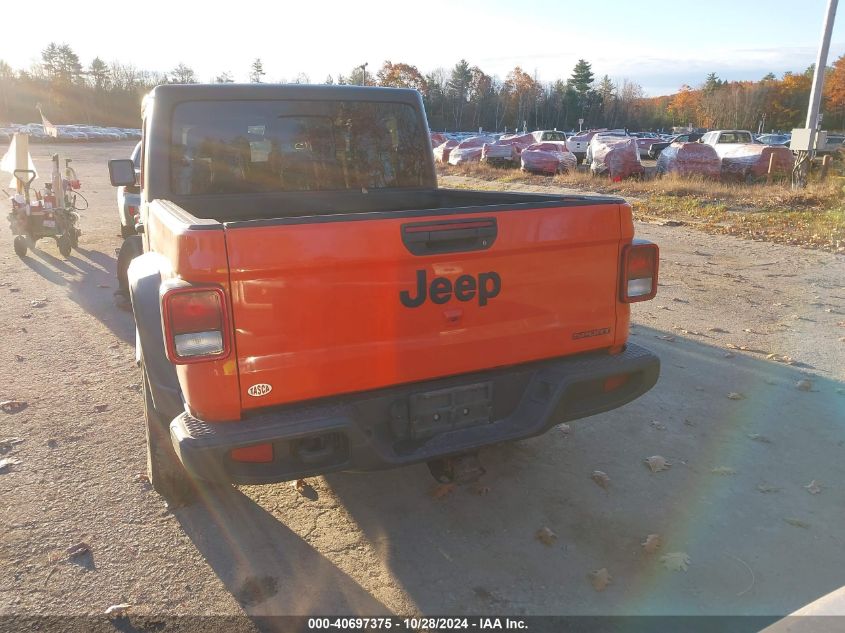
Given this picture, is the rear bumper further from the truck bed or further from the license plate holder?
the truck bed

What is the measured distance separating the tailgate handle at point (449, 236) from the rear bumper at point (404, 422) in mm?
641

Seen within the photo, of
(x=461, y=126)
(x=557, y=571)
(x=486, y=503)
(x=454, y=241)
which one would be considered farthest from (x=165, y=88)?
(x=461, y=126)

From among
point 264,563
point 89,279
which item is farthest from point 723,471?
point 89,279

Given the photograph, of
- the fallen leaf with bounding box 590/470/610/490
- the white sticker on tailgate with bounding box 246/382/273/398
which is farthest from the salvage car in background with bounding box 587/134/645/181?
the white sticker on tailgate with bounding box 246/382/273/398

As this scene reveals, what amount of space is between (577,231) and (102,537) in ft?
9.60

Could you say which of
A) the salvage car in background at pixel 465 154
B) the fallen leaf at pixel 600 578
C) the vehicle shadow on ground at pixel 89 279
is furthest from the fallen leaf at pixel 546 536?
the salvage car in background at pixel 465 154

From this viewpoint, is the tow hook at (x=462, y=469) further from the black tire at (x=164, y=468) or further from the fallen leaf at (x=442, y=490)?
the black tire at (x=164, y=468)

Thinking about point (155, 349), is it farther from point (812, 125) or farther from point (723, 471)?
point (812, 125)

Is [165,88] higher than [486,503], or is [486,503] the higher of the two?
[165,88]

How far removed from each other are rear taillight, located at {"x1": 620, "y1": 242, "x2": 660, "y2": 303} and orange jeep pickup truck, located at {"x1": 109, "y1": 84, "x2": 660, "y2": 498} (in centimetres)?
1

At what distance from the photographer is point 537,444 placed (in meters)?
4.30

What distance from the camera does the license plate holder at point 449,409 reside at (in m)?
2.90

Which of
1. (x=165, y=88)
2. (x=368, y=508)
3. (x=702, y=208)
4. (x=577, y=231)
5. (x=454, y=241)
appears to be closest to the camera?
→ (x=454, y=241)

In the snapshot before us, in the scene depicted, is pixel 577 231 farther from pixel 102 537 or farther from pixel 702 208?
pixel 702 208
